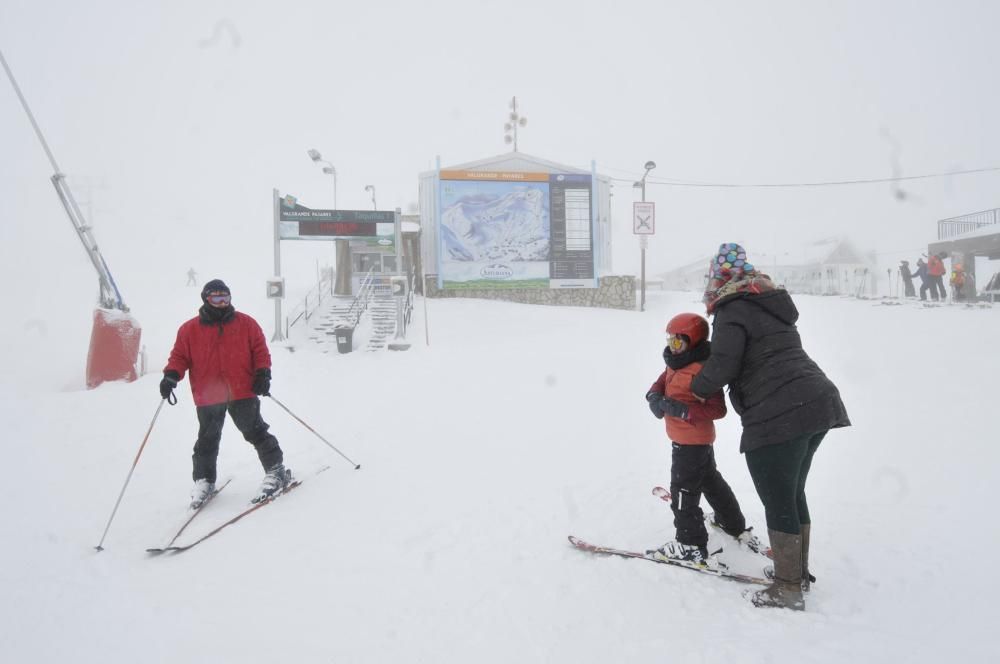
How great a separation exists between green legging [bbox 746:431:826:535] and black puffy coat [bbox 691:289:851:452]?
0.22ft

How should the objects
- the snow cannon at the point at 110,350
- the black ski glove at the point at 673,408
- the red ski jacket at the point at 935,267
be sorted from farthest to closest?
the red ski jacket at the point at 935,267 → the snow cannon at the point at 110,350 → the black ski glove at the point at 673,408

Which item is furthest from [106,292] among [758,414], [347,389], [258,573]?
[758,414]

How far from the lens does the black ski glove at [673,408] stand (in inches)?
106

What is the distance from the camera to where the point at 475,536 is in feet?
11.0

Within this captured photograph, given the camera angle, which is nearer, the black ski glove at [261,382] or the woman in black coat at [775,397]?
the woman in black coat at [775,397]

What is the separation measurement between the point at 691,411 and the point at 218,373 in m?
3.54

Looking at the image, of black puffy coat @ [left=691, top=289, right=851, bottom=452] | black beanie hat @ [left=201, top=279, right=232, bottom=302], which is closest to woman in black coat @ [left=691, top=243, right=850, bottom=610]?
black puffy coat @ [left=691, top=289, right=851, bottom=452]

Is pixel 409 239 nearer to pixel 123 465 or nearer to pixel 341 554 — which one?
pixel 123 465

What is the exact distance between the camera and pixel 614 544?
318 cm

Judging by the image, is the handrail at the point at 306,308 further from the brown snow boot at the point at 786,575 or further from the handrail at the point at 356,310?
the brown snow boot at the point at 786,575

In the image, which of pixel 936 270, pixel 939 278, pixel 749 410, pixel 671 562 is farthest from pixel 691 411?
pixel 939 278

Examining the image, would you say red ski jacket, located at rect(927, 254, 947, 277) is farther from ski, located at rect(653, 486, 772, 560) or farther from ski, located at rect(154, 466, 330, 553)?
ski, located at rect(154, 466, 330, 553)

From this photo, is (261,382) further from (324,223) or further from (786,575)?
(324,223)

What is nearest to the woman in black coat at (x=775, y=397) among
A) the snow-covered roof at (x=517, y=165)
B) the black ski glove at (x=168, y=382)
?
the black ski glove at (x=168, y=382)
